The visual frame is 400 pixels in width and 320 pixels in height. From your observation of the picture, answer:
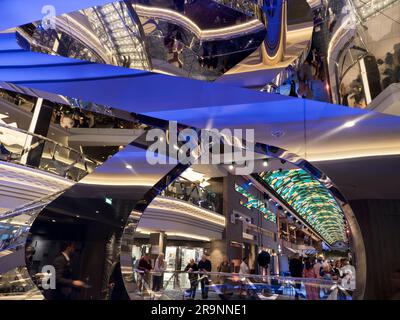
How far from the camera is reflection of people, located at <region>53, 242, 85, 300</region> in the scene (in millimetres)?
3186

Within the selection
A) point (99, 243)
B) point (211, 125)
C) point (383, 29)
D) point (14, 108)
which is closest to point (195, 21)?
point (211, 125)

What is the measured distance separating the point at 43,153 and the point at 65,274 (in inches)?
→ 297

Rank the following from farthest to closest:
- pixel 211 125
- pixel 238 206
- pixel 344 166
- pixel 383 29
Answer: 1. pixel 238 206
2. pixel 383 29
3. pixel 211 125
4. pixel 344 166

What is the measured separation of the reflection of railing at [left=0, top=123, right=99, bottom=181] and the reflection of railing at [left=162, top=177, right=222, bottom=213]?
5.03 meters

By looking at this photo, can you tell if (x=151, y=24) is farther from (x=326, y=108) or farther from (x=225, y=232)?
(x=225, y=232)

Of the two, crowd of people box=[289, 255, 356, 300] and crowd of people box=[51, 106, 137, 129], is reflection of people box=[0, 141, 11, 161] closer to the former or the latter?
crowd of people box=[289, 255, 356, 300]

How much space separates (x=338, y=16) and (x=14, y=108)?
48.9ft

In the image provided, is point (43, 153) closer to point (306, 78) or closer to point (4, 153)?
point (4, 153)

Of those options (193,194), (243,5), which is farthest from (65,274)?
(193,194)

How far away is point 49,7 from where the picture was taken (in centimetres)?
313

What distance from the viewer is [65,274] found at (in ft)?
11.0

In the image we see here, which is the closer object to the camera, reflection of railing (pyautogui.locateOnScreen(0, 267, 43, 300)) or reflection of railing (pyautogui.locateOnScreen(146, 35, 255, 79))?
reflection of railing (pyautogui.locateOnScreen(146, 35, 255, 79))

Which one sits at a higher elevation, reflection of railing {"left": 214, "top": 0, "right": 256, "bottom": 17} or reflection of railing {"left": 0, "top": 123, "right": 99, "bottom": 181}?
reflection of railing {"left": 0, "top": 123, "right": 99, "bottom": 181}

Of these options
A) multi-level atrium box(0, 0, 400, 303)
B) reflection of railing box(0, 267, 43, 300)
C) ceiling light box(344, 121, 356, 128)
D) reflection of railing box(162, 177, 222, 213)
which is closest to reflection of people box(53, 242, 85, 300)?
multi-level atrium box(0, 0, 400, 303)
